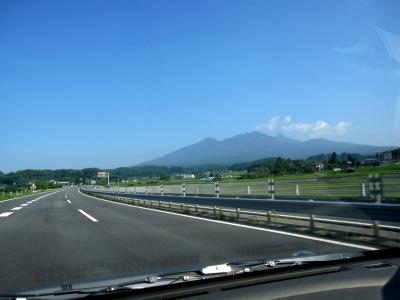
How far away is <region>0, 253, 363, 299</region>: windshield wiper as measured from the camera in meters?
3.60

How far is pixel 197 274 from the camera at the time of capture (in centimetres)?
403

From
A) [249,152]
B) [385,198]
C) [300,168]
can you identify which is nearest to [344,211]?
[385,198]

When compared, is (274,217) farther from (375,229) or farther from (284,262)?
(284,262)

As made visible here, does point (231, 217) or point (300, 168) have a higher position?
point (300, 168)

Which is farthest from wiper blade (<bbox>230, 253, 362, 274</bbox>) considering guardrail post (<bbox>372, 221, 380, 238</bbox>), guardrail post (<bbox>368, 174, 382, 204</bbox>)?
guardrail post (<bbox>368, 174, 382, 204</bbox>)

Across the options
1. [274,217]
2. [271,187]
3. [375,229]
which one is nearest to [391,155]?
[375,229]

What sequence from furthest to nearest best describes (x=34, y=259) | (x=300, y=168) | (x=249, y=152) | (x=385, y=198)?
(x=249, y=152)
(x=300, y=168)
(x=385, y=198)
(x=34, y=259)

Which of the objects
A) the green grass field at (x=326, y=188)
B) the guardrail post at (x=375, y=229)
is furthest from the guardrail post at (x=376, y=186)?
the guardrail post at (x=375, y=229)

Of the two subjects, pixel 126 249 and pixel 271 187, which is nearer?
pixel 126 249

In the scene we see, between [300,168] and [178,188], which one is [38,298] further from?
[178,188]

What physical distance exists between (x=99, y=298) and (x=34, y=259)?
4.98 m

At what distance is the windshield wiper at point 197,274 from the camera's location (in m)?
3.60

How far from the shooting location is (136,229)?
42.1ft

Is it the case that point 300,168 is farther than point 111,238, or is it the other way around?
point 300,168
